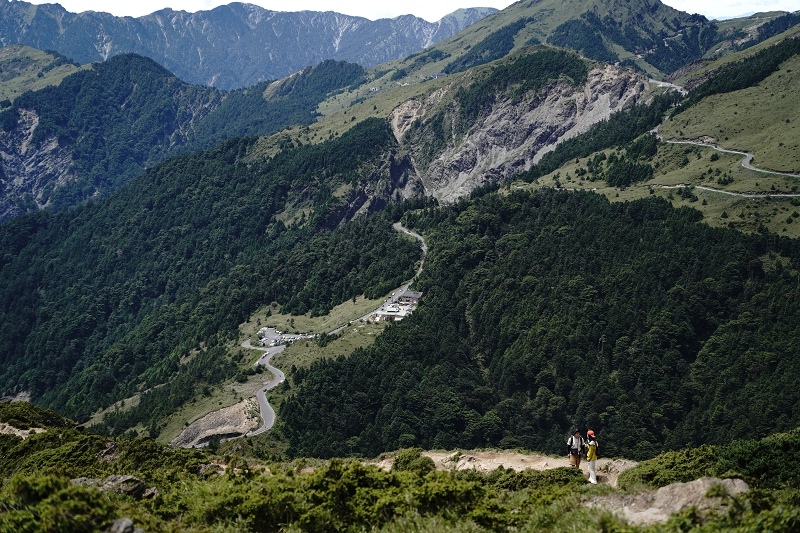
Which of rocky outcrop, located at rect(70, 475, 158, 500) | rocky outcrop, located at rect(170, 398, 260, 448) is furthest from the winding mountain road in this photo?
rocky outcrop, located at rect(70, 475, 158, 500)

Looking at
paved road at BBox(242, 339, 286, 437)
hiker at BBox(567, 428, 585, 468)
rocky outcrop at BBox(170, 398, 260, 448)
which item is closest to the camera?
hiker at BBox(567, 428, 585, 468)

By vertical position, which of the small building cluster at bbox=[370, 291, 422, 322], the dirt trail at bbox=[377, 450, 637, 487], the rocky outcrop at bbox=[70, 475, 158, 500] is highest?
the rocky outcrop at bbox=[70, 475, 158, 500]

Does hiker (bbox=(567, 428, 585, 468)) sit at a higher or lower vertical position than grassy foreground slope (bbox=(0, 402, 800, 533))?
lower

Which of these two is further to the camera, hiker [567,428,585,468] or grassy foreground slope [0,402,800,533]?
hiker [567,428,585,468]

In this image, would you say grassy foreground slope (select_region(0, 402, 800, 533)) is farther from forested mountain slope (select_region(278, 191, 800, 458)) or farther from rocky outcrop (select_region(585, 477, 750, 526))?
forested mountain slope (select_region(278, 191, 800, 458))

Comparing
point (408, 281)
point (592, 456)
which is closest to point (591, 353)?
point (408, 281)

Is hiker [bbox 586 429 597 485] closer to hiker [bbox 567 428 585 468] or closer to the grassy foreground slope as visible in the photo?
the grassy foreground slope

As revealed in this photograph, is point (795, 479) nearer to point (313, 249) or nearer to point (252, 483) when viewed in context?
point (252, 483)

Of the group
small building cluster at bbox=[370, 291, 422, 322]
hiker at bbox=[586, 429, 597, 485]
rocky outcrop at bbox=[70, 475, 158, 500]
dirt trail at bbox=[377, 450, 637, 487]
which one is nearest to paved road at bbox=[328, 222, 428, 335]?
small building cluster at bbox=[370, 291, 422, 322]

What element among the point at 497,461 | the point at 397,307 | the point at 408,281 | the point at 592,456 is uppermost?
the point at 592,456

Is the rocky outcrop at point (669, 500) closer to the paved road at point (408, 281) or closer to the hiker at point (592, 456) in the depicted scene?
the hiker at point (592, 456)

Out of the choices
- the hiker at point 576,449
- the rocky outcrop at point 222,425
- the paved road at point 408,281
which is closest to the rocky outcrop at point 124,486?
the hiker at point 576,449

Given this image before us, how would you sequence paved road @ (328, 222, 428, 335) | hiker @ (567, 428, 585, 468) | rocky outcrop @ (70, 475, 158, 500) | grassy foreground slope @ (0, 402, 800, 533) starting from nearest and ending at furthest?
grassy foreground slope @ (0, 402, 800, 533) → rocky outcrop @ (70, 475, 158, 500) → hiker @ (567, 428, 585, 468) → paved road @ (328, 222, 428, 335)

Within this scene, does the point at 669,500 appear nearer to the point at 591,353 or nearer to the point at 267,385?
the point at 591,353
